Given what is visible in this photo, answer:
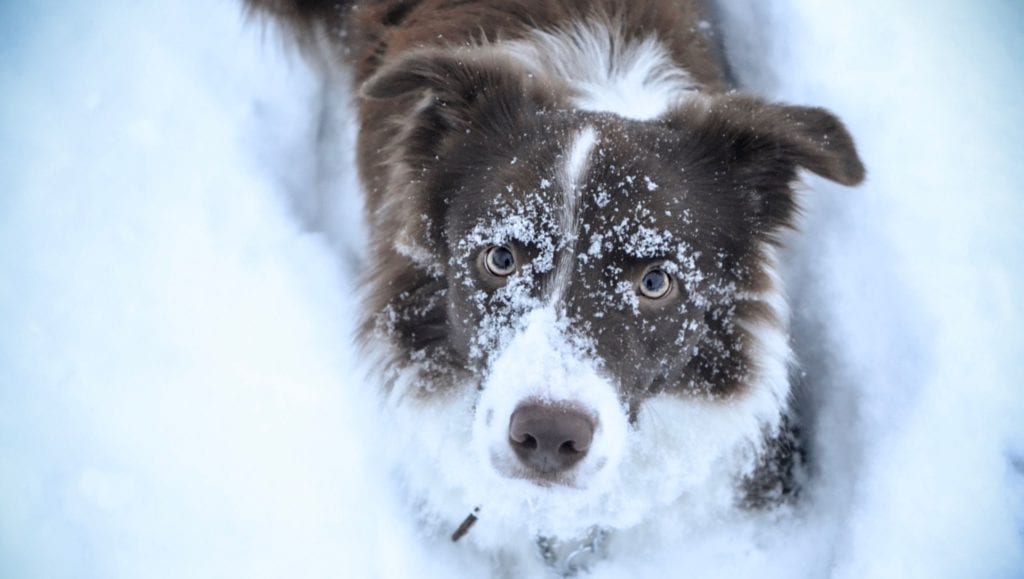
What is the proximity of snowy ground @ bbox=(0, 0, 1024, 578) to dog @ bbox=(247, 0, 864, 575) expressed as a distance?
38cm

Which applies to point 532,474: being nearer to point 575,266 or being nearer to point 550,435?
point 550,435

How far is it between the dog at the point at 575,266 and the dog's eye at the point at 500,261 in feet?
0.04

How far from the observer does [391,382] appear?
3.19 metres

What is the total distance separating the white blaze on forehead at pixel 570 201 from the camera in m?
2.42

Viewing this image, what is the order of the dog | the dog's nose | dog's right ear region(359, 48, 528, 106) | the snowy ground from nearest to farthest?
the dog's nose → the dog → dog's right ear region(359, 48, 528, 106) → the snowy ground

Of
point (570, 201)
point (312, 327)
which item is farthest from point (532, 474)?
point (312, 327)

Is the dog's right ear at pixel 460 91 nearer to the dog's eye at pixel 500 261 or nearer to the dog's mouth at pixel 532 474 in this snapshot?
the dog's eye at pixel 500 261

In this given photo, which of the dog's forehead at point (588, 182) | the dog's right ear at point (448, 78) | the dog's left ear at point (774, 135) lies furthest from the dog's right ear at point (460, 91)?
the dog's left ear at point (774, 135)

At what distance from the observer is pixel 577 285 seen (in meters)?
2.42

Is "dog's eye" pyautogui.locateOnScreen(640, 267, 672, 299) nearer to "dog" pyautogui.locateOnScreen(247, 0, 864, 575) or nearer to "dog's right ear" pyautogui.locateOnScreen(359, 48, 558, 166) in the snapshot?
"dog" pyautogui.locateOnScreen(247, 0, 864, 575)

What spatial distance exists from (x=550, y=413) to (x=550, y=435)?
0.07 meters

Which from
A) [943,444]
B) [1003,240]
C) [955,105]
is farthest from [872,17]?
[943,444]

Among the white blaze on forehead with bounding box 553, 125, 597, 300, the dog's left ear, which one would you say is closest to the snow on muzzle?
the white blaze on forehead with bounding box 553, 125, 597, 300

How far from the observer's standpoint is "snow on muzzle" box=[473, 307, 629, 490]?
2.17 meters
